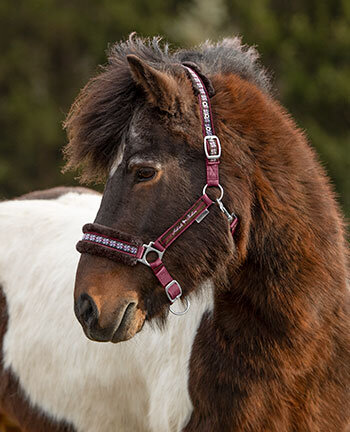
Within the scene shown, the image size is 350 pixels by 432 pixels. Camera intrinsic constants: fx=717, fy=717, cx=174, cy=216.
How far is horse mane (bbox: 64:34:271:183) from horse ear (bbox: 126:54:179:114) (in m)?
0.14

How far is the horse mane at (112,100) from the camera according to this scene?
136 inches

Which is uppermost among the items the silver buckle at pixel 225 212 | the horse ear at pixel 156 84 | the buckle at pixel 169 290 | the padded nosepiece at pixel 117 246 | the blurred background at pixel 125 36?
the horse ear at pixel 156 84

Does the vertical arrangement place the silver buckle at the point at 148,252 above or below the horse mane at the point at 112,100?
below

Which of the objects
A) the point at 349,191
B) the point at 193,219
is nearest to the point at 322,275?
the point at 193,219

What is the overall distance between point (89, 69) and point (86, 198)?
17192mm

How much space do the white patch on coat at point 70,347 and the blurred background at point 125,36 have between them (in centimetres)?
1398

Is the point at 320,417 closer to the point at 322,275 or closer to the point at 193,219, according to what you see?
the point at 322,275

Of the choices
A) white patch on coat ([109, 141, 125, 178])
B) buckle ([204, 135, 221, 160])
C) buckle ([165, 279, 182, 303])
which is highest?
buckle ([204, 135, 221, 160])

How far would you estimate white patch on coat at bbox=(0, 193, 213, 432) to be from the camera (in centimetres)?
385

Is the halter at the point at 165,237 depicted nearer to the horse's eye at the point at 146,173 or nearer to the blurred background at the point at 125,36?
the horse's eye at the point at 146,173

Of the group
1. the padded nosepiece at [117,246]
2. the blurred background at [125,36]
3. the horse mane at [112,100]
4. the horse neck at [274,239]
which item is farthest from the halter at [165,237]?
the blurred background at [125,36]

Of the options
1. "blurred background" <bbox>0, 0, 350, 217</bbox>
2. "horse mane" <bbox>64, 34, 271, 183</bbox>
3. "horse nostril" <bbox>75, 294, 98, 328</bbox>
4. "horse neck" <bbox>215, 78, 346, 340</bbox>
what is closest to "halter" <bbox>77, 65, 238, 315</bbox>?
"horse neck" <bbox>215, 78, 346, 340</bbox>

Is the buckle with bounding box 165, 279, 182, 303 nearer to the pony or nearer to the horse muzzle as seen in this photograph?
the pony

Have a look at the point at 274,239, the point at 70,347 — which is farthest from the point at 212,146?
the point at 70,347
